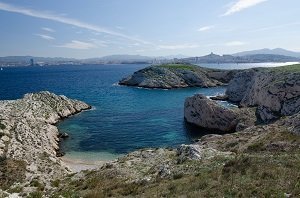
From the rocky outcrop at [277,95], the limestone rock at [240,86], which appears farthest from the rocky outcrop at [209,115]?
the limestone rock at [240,86]

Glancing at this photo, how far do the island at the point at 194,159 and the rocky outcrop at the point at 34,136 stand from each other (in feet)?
0.44

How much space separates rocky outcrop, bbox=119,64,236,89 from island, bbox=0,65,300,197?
78.1 meters

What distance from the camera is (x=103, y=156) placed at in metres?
56.2

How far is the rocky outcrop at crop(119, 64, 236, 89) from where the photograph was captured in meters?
166

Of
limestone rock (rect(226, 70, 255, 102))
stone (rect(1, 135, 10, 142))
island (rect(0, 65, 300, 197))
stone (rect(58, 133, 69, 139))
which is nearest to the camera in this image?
island (rect(0, 65, 300, 197))

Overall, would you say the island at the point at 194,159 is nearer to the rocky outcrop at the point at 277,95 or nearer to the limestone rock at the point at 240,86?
the rocky outcrop at the point at 277,95

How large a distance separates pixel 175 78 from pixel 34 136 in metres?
117

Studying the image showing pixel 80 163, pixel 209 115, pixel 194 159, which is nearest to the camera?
pixel 194 159

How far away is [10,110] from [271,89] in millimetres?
55742

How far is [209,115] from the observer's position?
7456cm

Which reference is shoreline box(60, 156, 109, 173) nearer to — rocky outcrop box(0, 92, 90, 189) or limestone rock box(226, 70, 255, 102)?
rocky outcrop box(0, 92, 90, 189)

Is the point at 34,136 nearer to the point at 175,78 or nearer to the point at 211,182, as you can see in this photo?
the point at 211,182

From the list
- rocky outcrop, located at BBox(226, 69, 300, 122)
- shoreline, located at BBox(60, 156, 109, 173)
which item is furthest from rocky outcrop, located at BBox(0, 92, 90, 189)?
→ rocky outcrop, located at BBox(226, 69, 300, 122)

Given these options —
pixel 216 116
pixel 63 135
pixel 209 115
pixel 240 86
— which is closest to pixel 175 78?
Result: pixel 240 86
